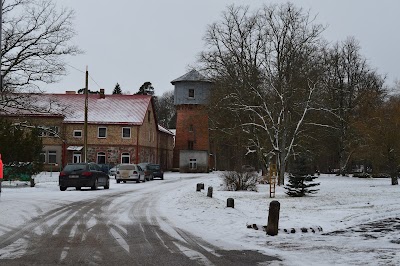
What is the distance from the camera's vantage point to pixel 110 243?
1070cm

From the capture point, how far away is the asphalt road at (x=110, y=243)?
8.84m

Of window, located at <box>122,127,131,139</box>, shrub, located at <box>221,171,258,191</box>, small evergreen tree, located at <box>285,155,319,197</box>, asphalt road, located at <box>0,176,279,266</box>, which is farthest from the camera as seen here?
window, located at <box>122,127,131,139</box>

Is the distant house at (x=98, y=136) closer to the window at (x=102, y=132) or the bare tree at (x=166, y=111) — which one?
the window at (x=102, y=132)

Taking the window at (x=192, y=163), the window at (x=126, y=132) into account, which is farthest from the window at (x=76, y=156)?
the window at (x=192, y=163)

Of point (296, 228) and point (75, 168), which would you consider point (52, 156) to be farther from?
point (296, 228)

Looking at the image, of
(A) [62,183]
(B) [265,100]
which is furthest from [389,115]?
(A) [62,183]

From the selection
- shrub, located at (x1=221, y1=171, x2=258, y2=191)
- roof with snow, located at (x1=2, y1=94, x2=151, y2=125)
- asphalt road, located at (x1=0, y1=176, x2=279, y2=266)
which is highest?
roof with snow, located at (x1=2, y1=94, x2=151, y2=125)

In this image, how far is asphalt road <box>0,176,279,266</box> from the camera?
8.84m

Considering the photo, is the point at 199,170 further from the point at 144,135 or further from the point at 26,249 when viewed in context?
the point at 26,249

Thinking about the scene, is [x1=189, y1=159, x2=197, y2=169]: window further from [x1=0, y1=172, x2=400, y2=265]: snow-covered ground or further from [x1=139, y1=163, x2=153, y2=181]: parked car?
[x1=0, y1=172, x2=400, y2=265]: snow-covered ground

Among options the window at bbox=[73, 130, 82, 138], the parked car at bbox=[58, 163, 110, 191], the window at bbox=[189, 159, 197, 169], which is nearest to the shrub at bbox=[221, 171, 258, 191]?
the parked car at bbox=[58, 163, 110, 191]

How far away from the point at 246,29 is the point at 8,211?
111 ft

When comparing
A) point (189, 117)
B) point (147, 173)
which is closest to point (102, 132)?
point (189, 117)

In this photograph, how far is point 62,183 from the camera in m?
29.2
